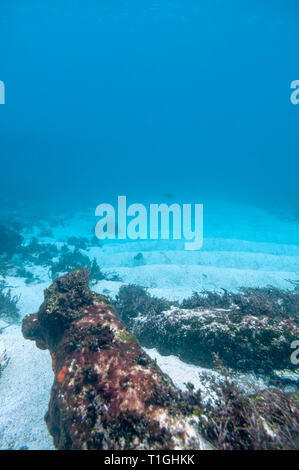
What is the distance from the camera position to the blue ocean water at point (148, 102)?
60.2 m

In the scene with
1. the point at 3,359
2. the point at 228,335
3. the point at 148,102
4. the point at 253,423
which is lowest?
the point at 3,359

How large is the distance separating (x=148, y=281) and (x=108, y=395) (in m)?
9.27

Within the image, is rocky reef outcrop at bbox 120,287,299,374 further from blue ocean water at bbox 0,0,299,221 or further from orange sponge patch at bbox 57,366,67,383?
blue ocean water at bbox 0,0,299,221

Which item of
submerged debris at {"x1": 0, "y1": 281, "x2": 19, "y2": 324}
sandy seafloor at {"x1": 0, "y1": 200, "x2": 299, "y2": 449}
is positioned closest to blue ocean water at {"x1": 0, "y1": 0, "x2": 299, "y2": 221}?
sandy seafloor at {"x1": 0, "y1": 200, "x2": 299, "y2": 449}

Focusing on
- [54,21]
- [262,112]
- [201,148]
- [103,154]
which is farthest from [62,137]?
[262,112]

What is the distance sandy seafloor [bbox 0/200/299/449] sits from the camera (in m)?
4.00

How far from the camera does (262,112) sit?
10606 centimetres

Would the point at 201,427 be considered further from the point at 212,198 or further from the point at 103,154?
the point at 103,154

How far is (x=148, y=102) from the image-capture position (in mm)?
117750

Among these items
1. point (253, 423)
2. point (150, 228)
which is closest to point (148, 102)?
point (150, 228)

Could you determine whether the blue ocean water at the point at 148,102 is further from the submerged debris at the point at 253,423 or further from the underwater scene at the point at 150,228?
the submerged debris at the point at 253,423

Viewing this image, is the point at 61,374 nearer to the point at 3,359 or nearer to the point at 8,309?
the point at 3,359

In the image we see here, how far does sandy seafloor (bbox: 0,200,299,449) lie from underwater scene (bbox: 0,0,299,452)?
0.18 ft

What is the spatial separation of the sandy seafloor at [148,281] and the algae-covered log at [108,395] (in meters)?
0.96
